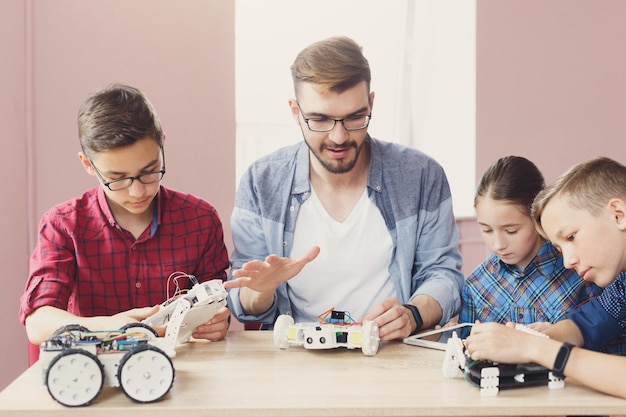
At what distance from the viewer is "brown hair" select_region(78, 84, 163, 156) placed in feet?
A: 6.47

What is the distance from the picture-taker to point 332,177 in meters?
2.33

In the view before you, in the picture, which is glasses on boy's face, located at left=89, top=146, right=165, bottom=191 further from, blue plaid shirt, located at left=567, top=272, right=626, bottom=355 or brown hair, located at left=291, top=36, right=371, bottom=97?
blue plaid shirt, located at left=567, top=272, right=626, bottom=355

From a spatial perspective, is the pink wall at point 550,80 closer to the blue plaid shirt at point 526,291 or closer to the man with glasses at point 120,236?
the blue plaid shirt at point 526,291

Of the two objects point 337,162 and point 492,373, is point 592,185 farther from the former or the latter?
point 337,162

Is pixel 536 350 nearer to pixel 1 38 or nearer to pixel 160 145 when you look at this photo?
pixel 160 145

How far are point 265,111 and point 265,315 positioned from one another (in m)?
2.45

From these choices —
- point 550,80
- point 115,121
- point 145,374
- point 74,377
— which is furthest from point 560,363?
point 550,80

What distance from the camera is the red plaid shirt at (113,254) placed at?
2064mm

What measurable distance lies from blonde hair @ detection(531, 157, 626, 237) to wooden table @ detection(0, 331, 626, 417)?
17.1 inches

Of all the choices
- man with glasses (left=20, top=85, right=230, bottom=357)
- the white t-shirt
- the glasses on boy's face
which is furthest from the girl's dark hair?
the glasses on boy's face

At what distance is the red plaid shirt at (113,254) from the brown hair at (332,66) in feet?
1.81

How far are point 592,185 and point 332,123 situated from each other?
2.61 ft

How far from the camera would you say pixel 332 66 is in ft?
7.05

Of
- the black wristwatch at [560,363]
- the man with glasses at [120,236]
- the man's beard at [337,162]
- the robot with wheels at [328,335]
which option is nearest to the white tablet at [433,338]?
the robot with wheels at [328,335]
